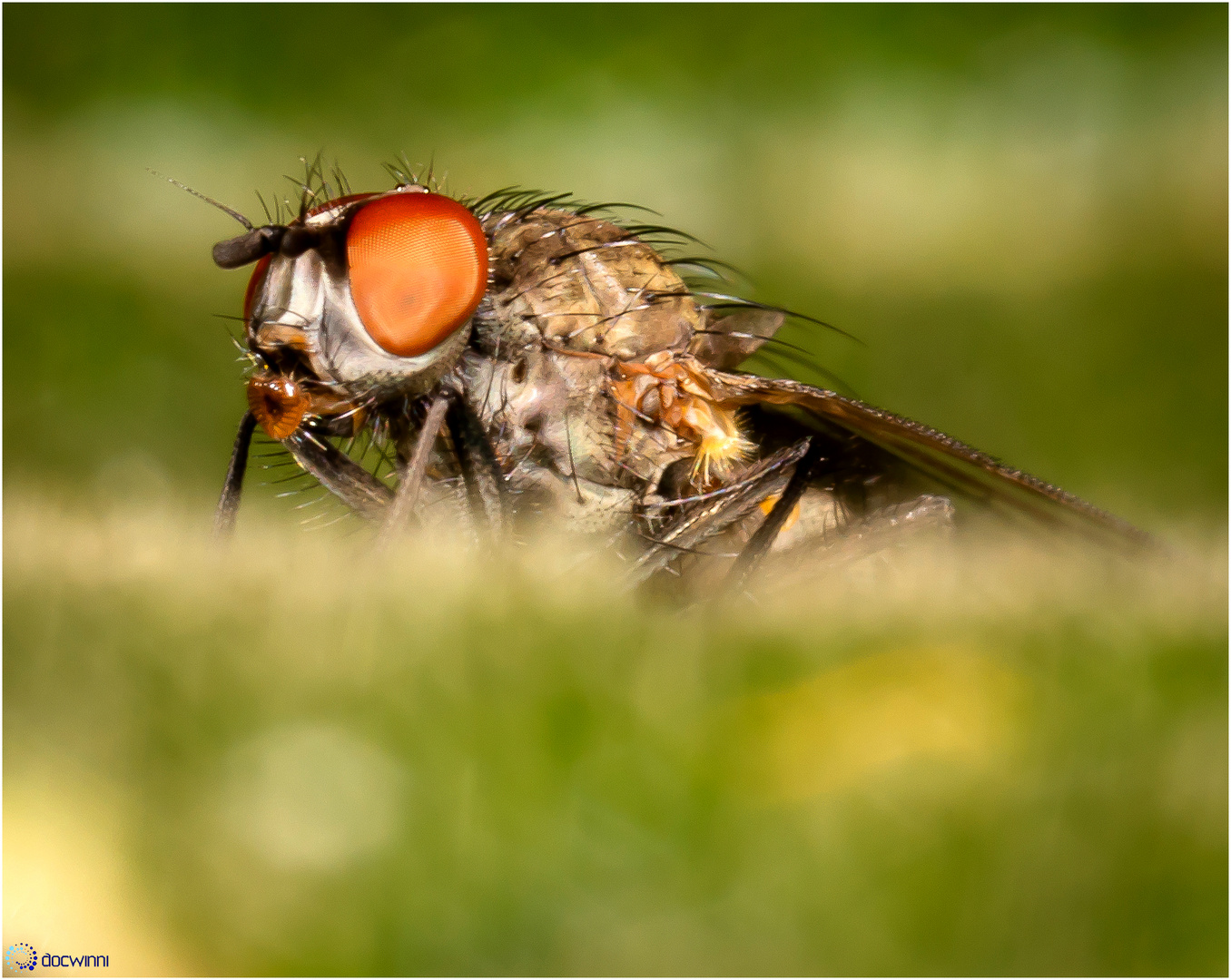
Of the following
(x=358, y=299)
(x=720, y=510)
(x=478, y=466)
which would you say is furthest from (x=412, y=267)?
(x=720, y=510)

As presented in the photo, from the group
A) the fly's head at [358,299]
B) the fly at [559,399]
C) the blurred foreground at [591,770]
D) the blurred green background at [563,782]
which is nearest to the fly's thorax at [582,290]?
the fly at [559,399]

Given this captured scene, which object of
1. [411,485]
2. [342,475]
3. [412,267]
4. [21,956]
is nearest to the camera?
[21,956]

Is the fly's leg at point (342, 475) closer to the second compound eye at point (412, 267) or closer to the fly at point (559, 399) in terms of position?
the fly at point (559, 399)

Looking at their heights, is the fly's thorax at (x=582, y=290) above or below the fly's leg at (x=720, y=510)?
above

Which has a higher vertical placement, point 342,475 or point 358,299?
point 358,299

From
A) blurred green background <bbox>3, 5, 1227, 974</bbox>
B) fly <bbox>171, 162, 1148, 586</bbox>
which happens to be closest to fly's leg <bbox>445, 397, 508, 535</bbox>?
fly <bbox>171, 162, 1148, 586</bbox>

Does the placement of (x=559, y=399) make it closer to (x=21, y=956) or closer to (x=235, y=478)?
(x=235, y=478)
